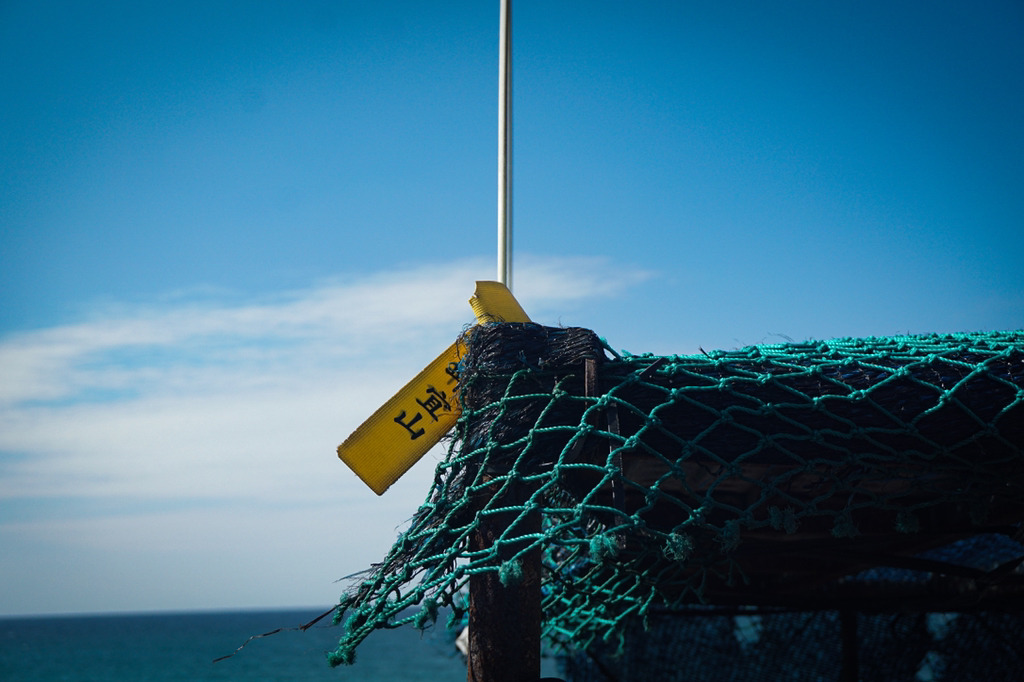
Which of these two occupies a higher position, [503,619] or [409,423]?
[409,423]

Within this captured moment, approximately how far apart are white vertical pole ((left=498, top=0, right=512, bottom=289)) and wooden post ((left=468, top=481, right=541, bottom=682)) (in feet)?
4.73

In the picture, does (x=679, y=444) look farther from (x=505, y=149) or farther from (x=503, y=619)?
(x=505, y=149)

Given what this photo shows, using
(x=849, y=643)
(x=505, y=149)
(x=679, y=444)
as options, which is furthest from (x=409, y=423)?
(x=849, y=643)

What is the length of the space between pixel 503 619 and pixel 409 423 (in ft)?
2.66

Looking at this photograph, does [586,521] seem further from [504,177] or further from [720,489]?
[504,177]

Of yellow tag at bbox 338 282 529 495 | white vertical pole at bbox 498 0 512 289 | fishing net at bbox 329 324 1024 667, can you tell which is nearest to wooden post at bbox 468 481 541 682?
fishing net at bbox 329 324 1024 667

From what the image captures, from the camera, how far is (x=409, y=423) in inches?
132

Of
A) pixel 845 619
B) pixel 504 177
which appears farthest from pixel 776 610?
pixel 504 177

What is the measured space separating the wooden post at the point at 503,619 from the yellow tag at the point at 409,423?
411 millimetres

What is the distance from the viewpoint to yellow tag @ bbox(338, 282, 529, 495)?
10.8 feet

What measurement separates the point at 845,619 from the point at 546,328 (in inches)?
172

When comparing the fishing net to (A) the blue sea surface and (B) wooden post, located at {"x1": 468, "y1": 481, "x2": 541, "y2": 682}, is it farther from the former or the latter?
(A) the blue sea surface

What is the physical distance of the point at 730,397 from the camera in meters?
3.10

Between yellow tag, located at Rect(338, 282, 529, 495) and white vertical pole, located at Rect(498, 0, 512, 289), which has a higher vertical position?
white vertical pole, located at Rect(498, 0, 512, 289)
